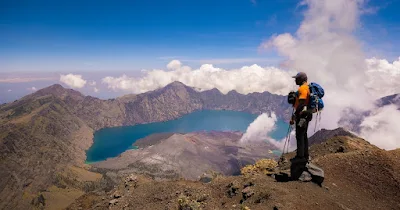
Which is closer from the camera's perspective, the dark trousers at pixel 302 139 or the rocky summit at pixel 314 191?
the dark trousers at pixel 302 139

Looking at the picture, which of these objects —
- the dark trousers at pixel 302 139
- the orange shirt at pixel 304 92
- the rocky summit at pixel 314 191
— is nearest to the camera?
the orange shirt at pixel 304 92

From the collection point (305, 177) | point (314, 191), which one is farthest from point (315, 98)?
point (314, 191)

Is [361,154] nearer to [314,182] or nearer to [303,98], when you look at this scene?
[314,182]

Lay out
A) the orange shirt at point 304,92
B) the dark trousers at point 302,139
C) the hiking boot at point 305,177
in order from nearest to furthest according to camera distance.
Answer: the orange shirt at point 304,92 < the dark trousers at point 302,139 < the hiking boot at point 305,177

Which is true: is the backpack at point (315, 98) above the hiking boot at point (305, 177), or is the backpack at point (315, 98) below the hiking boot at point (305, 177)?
above

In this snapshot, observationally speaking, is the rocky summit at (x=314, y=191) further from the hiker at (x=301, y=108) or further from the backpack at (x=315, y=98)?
the backpack at (x=315, y=98)

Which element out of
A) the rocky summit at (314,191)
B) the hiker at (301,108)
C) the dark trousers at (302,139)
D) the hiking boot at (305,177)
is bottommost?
the rocky summit at (314,191)

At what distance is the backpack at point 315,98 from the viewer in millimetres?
14789

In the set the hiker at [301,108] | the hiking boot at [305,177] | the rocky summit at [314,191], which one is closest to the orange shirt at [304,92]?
the hiker at [301,108]

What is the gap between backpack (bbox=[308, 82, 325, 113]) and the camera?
14789 millimetres

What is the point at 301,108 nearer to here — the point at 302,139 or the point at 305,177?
the point at 302,139

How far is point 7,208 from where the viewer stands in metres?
183

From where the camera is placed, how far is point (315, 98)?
14.8 m

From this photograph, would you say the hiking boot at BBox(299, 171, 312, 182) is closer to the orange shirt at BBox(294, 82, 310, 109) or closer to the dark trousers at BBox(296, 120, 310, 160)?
the dark trousers at BBox(296, 120, 310, 160)
